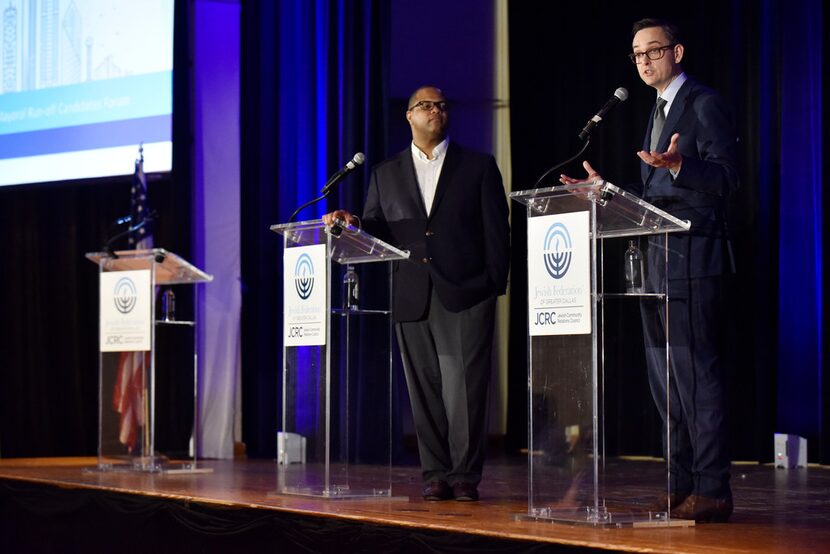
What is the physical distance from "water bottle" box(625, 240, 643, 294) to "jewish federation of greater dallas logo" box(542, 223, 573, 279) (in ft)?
0.67

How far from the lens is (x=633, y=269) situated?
11.2 ft

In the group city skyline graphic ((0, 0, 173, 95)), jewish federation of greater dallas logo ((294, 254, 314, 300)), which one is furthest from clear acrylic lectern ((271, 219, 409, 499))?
city skyline graphic ((0, 0, 173, 95))

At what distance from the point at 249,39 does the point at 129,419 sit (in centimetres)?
307

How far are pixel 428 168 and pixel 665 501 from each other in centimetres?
176

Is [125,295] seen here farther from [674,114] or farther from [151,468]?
[674,114]

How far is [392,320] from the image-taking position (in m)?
4.51

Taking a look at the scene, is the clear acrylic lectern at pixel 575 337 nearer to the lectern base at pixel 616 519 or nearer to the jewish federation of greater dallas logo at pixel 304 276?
the lectern base at pixel 616 519

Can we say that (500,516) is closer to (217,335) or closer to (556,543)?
(556,543)

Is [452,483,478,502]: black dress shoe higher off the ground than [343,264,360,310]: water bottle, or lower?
lower

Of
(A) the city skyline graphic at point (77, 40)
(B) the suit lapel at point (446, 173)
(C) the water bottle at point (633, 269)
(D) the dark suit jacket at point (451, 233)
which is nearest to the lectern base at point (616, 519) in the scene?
(C) the water bottle at point (633, 269)

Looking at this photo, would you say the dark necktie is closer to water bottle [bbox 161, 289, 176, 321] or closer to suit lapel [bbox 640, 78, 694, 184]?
suit lapel [bbox 640, 78, 694, 184]

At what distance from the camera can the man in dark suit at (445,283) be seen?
4352 mm

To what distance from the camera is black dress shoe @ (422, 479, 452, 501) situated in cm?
430

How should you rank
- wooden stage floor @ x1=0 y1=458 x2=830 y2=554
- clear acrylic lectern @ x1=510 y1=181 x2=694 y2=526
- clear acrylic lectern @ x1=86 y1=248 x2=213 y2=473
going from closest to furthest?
wooden stage floor @ x1=0 y1=458 x2=830 y2=554
clear acrylic lectern @ x1=510 y1=181 x2=694 y2=526
clear acrylic lectern @ x1=86 y1=248 x2=213 y2=473
